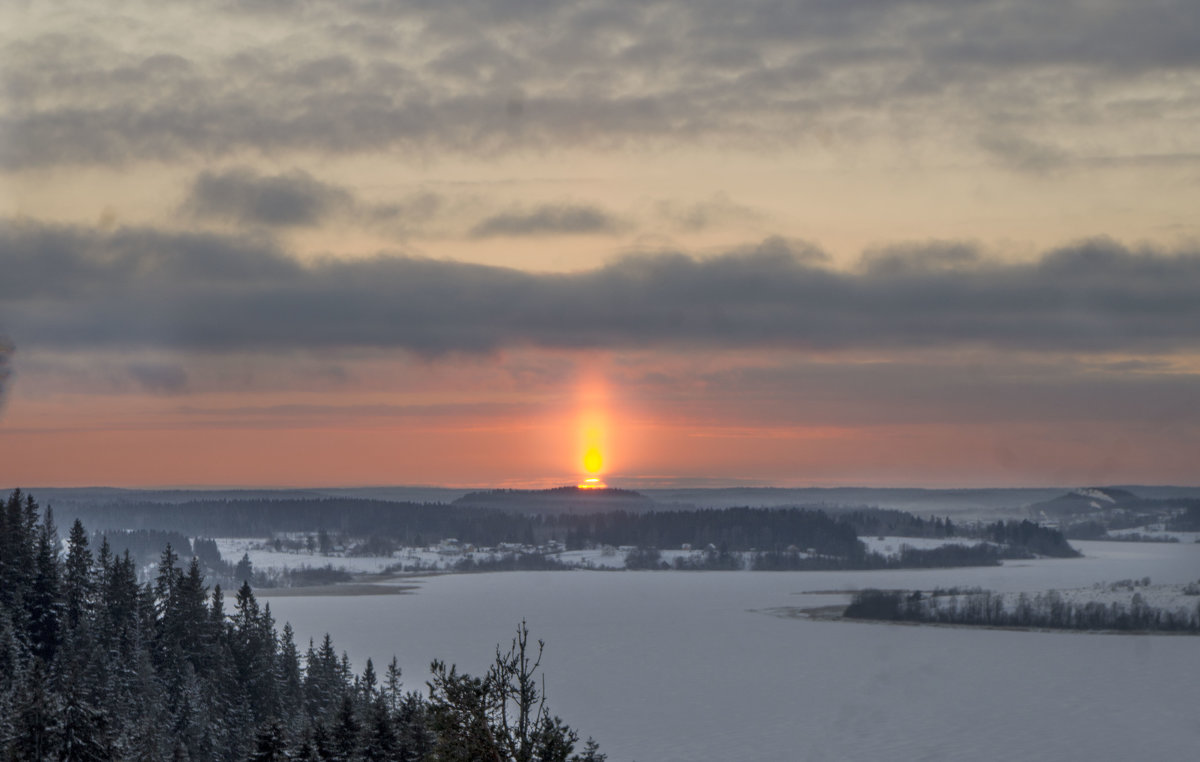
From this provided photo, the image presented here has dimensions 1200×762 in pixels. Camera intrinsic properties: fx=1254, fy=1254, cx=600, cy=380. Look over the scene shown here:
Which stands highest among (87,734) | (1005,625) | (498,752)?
(498,752)

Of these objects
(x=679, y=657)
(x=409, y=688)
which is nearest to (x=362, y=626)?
(x=679, y=657)

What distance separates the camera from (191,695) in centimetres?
5781

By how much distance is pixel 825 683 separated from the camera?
11194 cm

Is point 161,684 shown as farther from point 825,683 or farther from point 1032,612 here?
point 1032,612

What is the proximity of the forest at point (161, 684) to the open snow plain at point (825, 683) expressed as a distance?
60.4 ft

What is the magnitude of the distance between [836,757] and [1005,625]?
324ft

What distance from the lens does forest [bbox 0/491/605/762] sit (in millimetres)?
35469

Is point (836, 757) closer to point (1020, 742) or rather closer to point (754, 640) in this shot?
point (1020, 742)

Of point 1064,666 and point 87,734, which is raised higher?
point 87,734

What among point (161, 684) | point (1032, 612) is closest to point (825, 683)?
point (161, 684)

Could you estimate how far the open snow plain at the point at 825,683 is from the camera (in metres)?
82.2

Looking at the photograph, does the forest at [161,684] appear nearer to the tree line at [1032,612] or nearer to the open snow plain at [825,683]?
the open snow plain at [825,683]

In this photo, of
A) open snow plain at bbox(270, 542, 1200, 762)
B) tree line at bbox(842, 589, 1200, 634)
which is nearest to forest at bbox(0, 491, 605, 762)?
open snow plain at bbox(270, 542, 1200, 762)

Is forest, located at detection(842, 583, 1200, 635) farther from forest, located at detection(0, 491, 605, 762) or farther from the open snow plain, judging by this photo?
forest, located at detection(0, 491, 605, 762)
